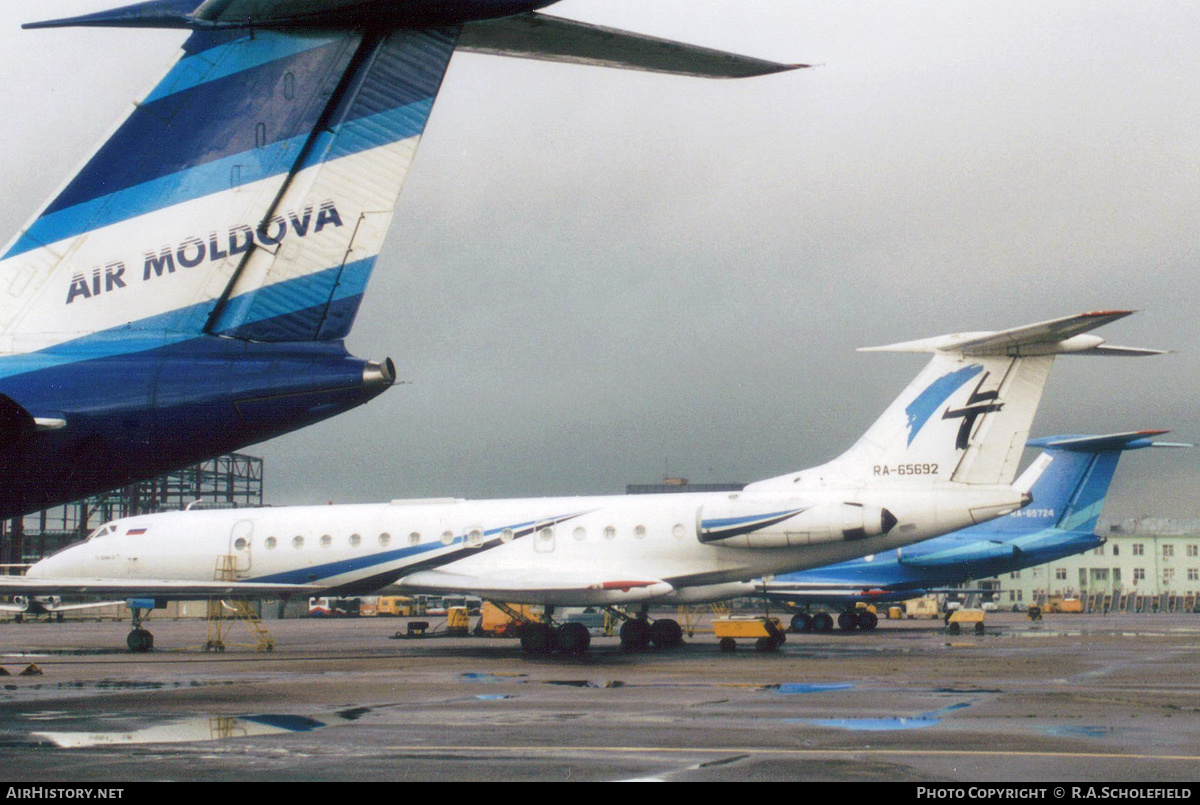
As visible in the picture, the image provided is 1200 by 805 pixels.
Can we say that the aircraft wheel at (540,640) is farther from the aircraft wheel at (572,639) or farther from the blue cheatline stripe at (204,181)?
the blue cheatline stripe at (204,181)

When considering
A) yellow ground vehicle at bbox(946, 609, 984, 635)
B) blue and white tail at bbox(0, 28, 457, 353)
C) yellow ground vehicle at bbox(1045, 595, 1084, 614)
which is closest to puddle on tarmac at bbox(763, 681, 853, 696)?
blue and white tail at bbox(0, 28, 457, 353)

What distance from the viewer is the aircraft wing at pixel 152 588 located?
15.6 metres

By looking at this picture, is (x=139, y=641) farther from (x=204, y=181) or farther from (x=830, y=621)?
(x=204, y=181)

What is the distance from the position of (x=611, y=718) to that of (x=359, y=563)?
503 inches

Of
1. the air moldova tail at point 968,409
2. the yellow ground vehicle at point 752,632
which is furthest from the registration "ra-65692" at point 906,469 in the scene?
the yellow ground vehicle at point 752,632

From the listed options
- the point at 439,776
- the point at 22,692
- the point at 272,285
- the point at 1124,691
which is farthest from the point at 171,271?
the point at 1124,691

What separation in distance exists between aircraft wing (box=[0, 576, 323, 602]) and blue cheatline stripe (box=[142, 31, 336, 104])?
976cm

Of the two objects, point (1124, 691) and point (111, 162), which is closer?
point (111, 162)

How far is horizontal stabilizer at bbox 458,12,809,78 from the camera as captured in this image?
22.5ft

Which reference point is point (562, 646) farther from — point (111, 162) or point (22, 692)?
point (111, 162)

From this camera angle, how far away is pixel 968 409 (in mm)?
19562

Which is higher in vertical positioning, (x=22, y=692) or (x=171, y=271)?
(x=171, y=271)

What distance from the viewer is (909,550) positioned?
32.1 metres

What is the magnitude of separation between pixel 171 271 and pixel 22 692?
370 inches
